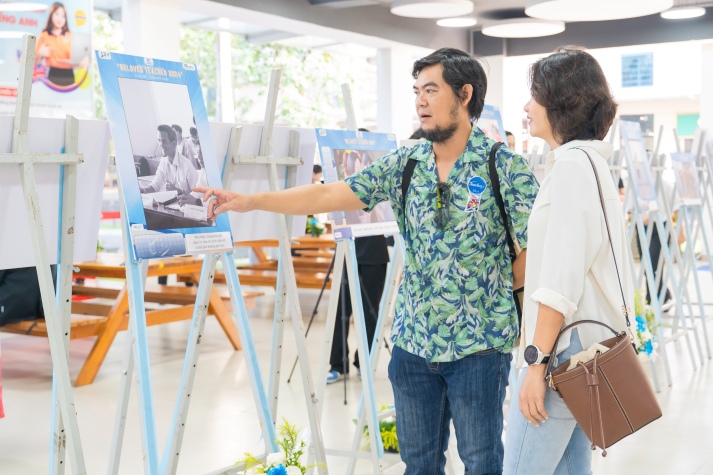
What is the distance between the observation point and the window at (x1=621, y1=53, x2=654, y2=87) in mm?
19172

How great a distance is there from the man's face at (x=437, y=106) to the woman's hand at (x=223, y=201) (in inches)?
20.5

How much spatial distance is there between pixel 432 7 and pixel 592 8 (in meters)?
1.61

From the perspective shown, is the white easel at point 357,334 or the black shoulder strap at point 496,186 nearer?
the black shoulder strap at point 496,186

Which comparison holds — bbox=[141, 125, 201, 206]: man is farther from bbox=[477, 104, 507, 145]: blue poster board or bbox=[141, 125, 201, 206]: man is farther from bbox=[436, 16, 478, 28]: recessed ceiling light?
bbox=[436, 16, 478, 28]: recessed ceiling light

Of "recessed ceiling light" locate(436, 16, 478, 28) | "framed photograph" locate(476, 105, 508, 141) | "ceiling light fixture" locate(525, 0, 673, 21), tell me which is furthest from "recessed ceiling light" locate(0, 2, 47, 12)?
"framed photograph" locate(476, 105, 508, 141)

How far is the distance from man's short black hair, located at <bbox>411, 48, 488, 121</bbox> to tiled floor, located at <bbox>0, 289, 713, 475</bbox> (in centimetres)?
208

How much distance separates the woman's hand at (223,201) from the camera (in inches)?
93.9

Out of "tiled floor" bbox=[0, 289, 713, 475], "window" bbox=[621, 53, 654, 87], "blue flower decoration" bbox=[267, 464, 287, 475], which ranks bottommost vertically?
"tiled floor" bbox=[0, 289, 713, 475]

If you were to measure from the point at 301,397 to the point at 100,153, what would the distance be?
2991mm

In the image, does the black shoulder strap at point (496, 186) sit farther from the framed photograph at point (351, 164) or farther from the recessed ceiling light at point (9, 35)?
the recessed ceiling light at point (9, 35)

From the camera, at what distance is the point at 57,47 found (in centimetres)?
843

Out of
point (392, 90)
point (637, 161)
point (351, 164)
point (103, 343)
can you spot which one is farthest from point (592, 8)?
point (351, 164)

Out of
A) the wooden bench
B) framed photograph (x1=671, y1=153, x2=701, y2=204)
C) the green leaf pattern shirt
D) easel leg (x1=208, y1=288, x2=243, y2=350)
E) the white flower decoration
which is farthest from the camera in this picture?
easel leg (x1=208, y1=288, x2=243, y2=350)

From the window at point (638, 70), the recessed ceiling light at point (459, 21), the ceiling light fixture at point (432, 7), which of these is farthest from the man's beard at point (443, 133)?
the window at point (638, 70)
